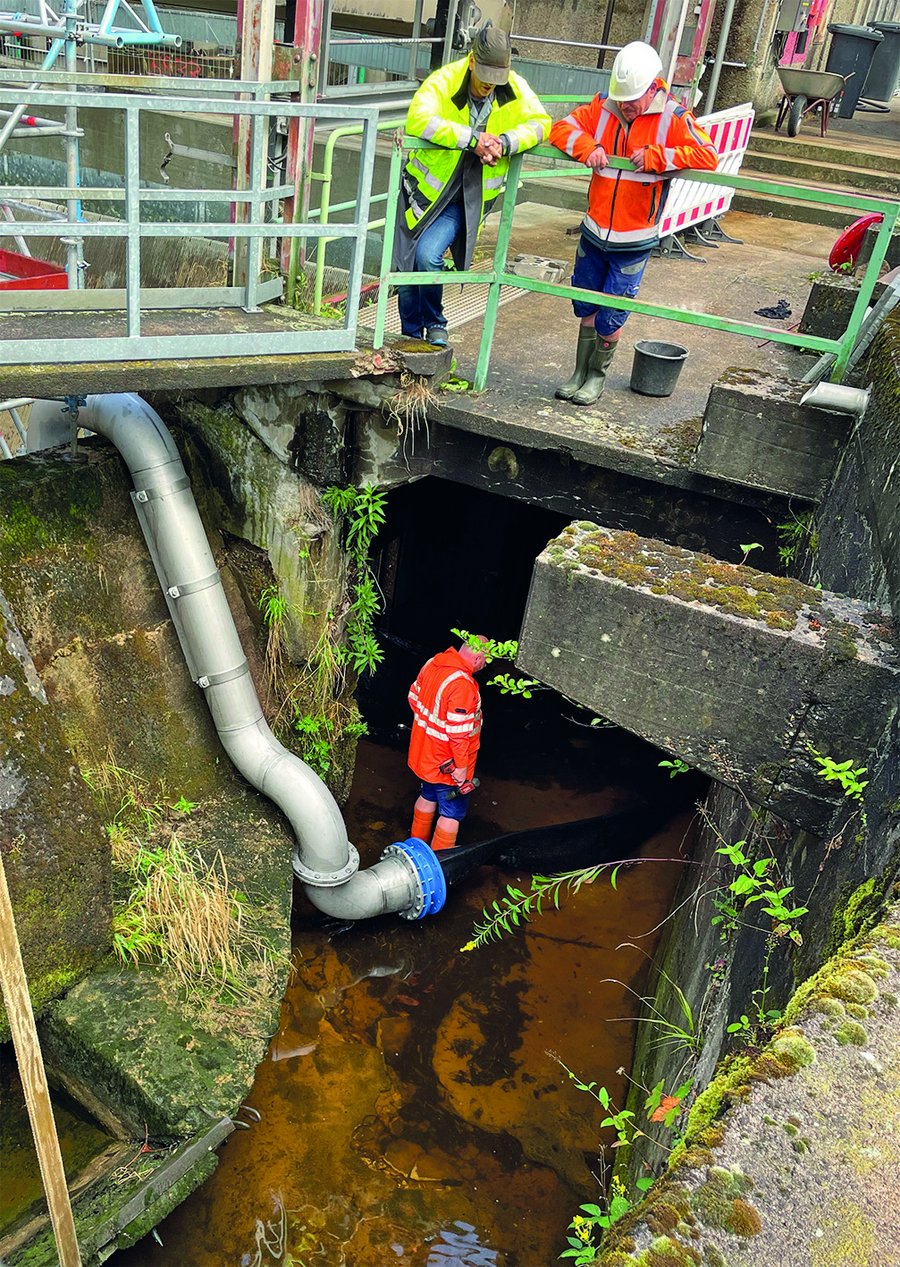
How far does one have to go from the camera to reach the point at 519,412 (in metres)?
5.57

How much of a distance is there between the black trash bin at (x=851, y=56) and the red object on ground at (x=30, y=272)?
1382 centimetres

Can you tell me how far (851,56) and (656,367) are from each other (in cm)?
1319

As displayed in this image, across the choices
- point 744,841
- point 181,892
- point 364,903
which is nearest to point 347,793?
point 364,903

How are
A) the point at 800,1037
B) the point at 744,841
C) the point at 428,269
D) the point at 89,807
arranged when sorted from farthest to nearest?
the point at 428,269 → the point at 89,807 → the point at 744,841 → the point at 800,1037

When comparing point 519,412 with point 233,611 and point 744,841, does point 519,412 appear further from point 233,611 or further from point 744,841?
point 744,841

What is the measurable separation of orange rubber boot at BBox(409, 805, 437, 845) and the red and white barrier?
4.99 metres

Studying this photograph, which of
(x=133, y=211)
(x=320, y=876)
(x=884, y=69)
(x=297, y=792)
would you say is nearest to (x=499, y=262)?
(x=133, y=211)

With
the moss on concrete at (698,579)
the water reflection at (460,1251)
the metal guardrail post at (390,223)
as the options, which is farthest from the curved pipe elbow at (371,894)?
the metal guardrail post at (390,223)

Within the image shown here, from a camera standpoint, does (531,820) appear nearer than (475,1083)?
No

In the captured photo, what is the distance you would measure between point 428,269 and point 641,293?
9.38 ft

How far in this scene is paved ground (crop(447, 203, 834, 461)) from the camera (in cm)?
575

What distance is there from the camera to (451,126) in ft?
16.5

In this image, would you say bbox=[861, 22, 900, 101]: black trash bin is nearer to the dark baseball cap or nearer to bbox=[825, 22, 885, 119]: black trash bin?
bbox=[825, 22, 885, 119]: black trash bin

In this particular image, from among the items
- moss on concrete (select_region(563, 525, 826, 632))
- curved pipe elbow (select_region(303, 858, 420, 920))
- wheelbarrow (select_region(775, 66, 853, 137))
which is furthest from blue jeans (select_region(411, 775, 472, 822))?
wheelbarrow (select_region(775, 66, 853, 137))
